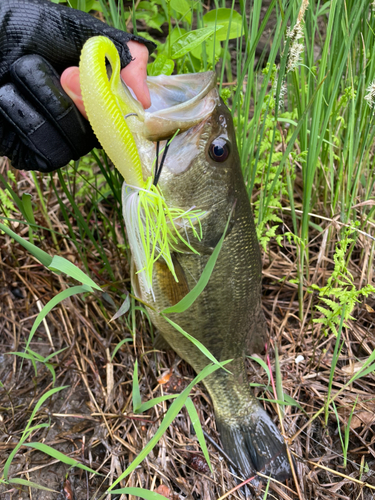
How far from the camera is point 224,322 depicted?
6.18ft

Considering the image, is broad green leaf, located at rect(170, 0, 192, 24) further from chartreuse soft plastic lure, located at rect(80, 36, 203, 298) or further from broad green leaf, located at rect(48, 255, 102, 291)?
broad green leaf, located at rect(48, 255, 102, 291)

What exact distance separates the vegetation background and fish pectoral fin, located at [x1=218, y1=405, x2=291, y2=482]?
0.07 metres

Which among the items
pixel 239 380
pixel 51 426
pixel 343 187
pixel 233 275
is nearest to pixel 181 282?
pixel 233 275

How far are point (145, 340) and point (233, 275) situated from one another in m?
0.72

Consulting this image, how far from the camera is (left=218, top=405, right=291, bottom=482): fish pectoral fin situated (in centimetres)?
187

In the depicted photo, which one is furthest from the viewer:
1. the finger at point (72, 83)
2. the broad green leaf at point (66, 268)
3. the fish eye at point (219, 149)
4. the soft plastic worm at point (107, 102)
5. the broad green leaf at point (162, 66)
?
the broad green leaf at point (162, 66)

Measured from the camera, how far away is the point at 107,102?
1202 mm

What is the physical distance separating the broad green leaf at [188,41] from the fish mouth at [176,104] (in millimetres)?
203

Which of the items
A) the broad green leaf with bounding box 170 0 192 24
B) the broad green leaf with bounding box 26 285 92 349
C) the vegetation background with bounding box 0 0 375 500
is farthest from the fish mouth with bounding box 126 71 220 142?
the broad green leaf with bounding box 26 285 92 349

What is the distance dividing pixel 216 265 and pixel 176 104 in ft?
2.29

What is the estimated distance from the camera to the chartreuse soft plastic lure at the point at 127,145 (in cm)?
117

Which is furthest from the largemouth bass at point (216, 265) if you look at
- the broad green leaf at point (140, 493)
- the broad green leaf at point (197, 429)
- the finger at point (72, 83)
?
the broad green leaf at point (140, 493)

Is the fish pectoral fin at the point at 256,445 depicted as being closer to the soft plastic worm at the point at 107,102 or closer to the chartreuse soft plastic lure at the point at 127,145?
the chartreuse soft plastic lure at the point at 127,145

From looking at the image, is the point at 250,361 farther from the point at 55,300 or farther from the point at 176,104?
the point at 176,104
